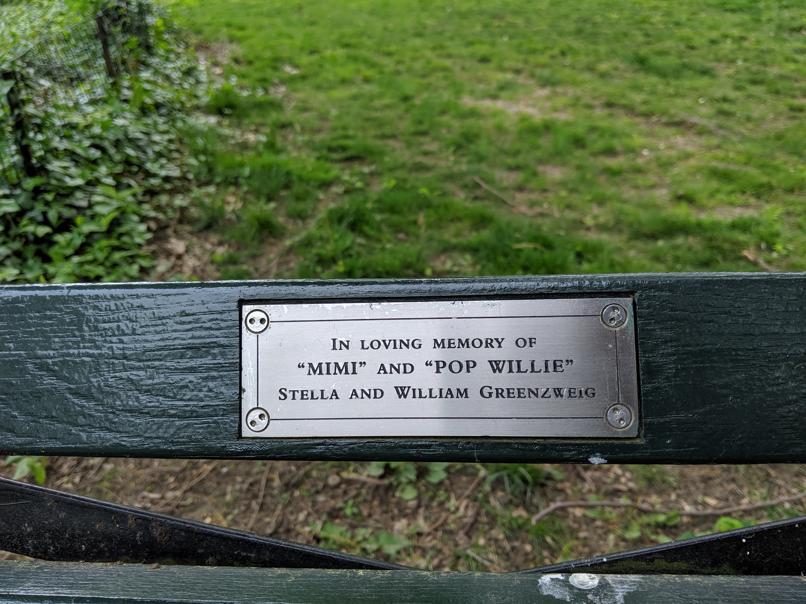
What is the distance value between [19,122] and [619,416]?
317cm

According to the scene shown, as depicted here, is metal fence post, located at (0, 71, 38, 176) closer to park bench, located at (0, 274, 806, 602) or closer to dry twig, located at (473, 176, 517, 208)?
park bench, located at (0, 274, 806, 602)

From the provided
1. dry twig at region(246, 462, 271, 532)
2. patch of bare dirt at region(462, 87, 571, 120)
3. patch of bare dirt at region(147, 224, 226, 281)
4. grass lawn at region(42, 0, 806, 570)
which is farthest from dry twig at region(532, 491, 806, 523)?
patch of bare dirt at region(462, 87, 571, 120)

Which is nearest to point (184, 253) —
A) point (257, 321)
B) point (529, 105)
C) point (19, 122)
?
point (19, 122)

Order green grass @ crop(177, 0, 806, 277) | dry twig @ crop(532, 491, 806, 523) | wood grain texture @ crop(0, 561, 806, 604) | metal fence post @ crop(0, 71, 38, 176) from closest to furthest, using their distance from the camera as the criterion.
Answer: wood grain texture @ crop(0, 561, 806, 604) < dry twig @ crop(532, 491, 806, 523) < metal fence post @ crop(0, 71, 38, 176) < green grass @ crop(177, 0, 806, 277)

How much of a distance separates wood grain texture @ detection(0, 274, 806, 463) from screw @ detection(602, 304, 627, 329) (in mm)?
31

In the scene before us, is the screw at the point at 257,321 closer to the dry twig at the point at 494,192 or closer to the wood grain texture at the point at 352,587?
the wood grain texture at the point at 352,587

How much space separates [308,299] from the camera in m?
0.92

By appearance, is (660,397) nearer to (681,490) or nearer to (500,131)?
(681,490)

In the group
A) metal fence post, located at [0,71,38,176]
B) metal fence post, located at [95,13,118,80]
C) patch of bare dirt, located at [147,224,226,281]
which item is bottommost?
patch of bare dirt, located at [147,224,226,281]

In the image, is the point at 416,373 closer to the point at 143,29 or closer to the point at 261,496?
A: the point at 261,496

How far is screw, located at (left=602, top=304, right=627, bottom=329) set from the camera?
884 millimetres

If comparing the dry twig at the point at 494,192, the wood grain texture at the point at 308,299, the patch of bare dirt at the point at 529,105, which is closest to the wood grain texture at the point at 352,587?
the wood grain texture at the point at 308,299

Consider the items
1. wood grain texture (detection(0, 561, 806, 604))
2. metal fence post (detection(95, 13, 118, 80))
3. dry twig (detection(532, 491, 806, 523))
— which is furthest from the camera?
metal fence post (detection(95, 13, 118, 80))

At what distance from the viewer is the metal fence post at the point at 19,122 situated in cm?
277
